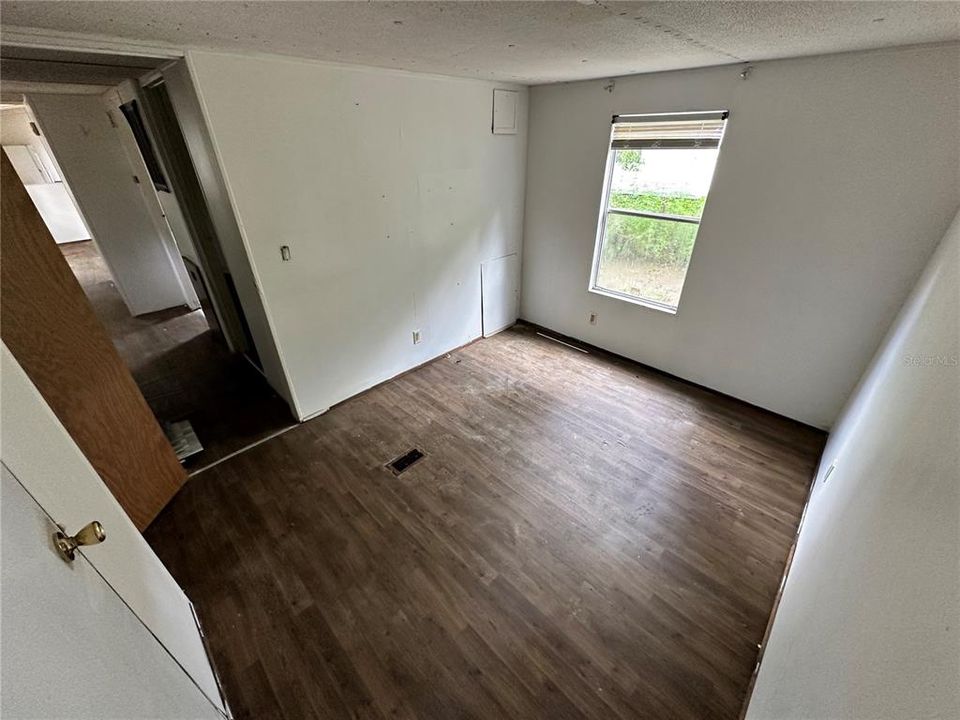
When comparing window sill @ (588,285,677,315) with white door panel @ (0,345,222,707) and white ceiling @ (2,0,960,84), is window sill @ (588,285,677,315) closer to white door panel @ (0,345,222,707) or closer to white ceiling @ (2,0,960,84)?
white ceiling @ (2,0,960,84)

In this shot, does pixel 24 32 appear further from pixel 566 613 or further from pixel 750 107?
pixel 750 107

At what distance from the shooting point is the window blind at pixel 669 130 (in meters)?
2.67

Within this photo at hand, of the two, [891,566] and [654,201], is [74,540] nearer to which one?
[891,566]

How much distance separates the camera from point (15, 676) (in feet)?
1.83

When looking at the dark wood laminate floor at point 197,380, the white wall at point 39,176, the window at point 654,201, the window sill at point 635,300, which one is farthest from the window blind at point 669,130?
the white wall at point 39,176

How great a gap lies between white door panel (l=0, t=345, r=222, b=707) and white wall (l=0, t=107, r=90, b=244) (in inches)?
360

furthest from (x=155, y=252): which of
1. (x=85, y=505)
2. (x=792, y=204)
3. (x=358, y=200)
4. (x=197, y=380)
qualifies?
(x=792, y=204)

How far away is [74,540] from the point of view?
0.86 meters

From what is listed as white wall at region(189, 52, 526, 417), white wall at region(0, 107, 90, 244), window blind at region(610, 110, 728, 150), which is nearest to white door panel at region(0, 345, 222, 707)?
white wall at region(189, 52, 526, 417)

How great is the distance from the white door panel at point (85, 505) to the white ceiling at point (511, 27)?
4.23 feet

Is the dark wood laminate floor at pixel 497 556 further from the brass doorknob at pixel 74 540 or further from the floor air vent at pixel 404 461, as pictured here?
the brass doorknob at pixel 74 540

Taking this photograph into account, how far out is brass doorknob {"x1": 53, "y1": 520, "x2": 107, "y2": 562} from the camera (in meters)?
0.84

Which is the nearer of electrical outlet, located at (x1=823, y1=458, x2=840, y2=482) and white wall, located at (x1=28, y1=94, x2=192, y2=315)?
electrical outlet, located at (x1=823, y1=458, x2=840, y2=482)

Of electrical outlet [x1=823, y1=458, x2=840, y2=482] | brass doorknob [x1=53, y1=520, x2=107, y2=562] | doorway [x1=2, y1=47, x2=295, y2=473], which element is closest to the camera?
brass doorknob [x1=53, y1=520, x2=107, y2=562]
